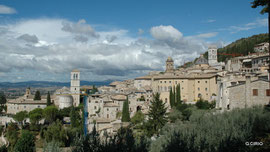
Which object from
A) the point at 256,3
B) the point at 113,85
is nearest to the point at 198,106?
the point at 256,3

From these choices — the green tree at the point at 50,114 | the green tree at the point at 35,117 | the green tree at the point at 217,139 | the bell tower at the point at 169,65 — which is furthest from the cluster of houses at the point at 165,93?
the bell tower at the point at 169,65

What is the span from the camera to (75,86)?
215 feet

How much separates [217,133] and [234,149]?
1.80 meters

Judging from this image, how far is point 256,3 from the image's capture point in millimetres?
9086

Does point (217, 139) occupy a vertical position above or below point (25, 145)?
above

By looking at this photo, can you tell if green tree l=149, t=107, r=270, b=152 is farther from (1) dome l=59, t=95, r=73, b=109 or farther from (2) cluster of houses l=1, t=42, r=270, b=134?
(1) dome l=59, t=95, r=73, b=109

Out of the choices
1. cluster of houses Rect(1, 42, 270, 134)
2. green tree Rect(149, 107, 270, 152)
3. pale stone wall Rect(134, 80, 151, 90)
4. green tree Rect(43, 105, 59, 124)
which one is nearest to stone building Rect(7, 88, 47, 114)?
cluster of houses Rect(1, 42, 270, 134)

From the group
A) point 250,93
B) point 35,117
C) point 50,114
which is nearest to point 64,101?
point 50,114

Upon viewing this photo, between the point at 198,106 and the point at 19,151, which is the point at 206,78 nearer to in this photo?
the point at 198,106

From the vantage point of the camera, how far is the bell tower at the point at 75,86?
62.8 m

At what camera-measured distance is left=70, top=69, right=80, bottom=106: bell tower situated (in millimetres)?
62750

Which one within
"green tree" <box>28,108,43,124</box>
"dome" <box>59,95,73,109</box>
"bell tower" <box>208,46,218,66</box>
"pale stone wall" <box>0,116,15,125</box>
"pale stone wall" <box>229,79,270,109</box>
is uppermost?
"bell tower" <box>208,46,218,66</box>

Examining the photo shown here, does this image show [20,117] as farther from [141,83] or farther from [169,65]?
[169,65]

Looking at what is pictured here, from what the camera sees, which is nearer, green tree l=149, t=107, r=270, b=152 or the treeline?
green tree l=149, t=107, r=270, b=152
